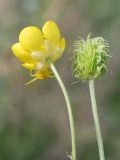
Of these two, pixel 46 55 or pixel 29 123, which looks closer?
pixel 46 55

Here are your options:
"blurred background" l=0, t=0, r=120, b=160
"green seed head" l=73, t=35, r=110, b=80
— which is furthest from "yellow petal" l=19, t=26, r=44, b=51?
"blurred background" l=0, t=0, r=120, b=160

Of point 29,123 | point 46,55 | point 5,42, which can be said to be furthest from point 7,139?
point 46,55

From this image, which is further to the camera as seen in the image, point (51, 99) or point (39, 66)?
point (51, 99)

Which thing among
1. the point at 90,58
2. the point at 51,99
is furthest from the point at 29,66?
the point at 51,99

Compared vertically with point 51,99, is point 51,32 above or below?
below

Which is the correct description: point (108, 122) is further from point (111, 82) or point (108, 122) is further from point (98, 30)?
point (98, 30)

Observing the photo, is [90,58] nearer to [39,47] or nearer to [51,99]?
[39,47]
